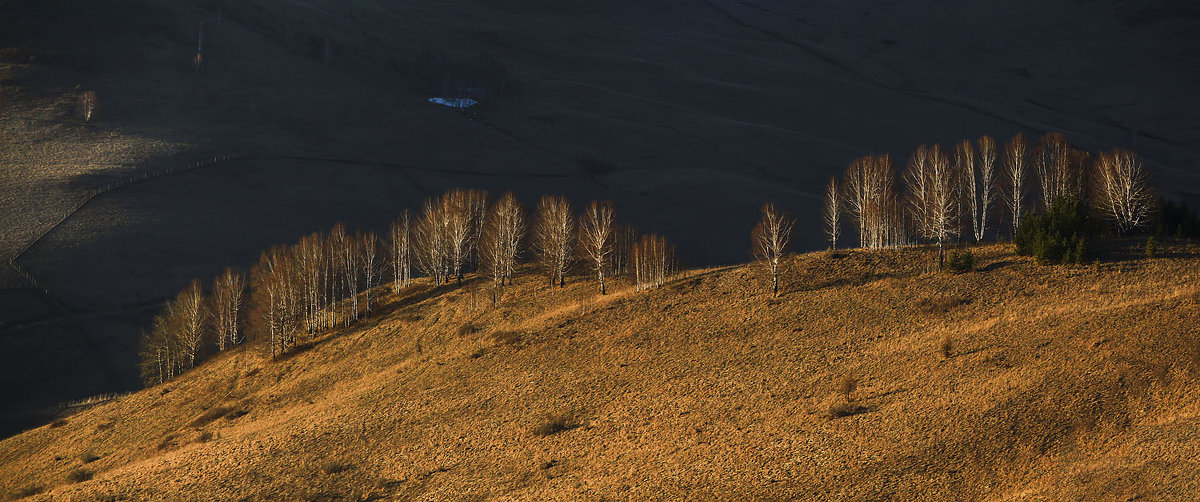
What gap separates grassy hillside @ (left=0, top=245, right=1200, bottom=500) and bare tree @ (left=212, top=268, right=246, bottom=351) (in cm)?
810

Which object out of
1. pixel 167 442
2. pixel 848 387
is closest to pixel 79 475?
pixel 167 442

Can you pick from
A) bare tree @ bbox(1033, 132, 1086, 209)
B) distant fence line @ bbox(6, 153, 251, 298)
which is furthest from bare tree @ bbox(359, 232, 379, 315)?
bare tree @ bbox(1033, 132, 1086, 209)

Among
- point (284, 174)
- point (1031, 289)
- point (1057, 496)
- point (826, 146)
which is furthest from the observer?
point (826, 146)

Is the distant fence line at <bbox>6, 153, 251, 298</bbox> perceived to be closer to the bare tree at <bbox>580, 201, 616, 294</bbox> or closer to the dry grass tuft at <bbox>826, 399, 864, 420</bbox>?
the bare tree at <bbox>580, 201, 616, 294</bbox>

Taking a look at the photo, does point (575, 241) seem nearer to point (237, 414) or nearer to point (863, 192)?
point (863, 192)

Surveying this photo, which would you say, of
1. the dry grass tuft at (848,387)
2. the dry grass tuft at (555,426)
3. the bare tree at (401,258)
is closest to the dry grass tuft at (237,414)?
the bare tree at (401,258)

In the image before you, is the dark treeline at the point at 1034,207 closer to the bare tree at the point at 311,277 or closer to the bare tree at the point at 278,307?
the bare tree at the point at 311,277

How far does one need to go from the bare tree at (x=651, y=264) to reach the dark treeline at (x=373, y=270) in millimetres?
78

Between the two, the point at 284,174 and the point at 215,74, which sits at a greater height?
the point at 215,74

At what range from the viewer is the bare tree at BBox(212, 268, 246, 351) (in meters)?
79.4

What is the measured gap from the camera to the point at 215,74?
584ft

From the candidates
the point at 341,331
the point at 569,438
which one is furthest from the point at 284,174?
the point at 569,438

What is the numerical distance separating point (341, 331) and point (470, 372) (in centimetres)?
1873

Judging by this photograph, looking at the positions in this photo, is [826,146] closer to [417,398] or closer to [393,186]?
[393,186]
